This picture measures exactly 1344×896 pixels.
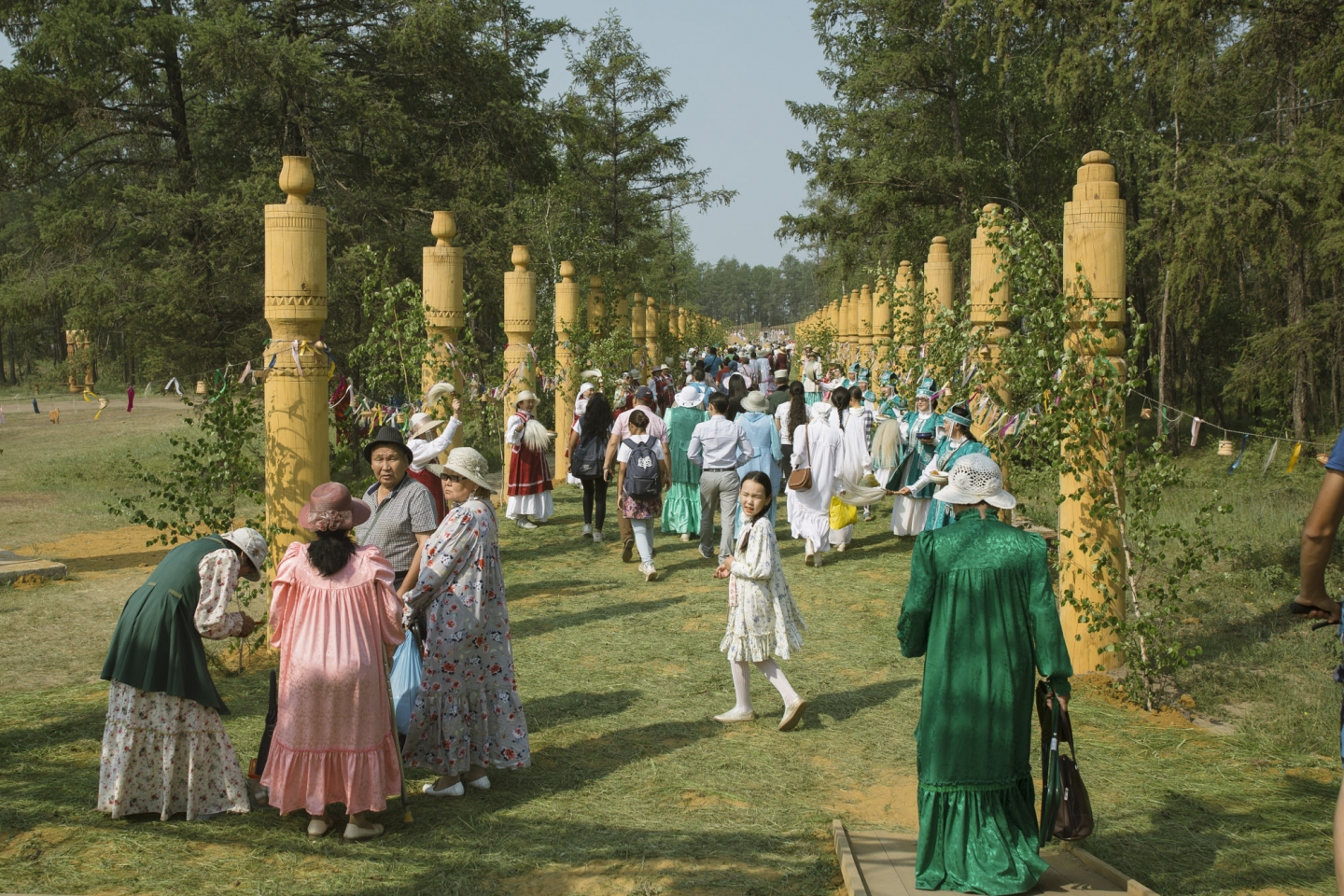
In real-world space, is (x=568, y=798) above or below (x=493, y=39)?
below

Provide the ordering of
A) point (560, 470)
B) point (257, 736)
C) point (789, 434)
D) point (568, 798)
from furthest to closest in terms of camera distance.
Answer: point (560, 470) → point (789, 434) → point (257, 736) → point (568, 798)

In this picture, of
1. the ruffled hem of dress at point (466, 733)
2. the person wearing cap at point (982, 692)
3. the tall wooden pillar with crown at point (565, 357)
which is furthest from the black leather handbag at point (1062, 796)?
the tall wooden pillar with crown at point (565, 357)

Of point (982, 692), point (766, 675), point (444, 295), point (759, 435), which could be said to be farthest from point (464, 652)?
point (444, 295)

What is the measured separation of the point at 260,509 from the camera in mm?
17672

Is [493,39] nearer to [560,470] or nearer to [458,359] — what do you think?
[560,470]

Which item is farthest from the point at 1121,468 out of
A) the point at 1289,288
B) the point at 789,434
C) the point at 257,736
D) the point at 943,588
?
the point at 1289,288

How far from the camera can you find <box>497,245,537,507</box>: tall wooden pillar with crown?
50.3 feet

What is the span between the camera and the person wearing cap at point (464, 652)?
573 centimetres

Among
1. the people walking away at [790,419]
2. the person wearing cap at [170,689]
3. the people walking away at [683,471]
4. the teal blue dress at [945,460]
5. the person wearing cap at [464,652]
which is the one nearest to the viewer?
the person wearing cap at [170,689]

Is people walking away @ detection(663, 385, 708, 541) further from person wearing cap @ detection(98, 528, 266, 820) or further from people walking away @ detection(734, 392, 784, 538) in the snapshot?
person wearing cap @ detection(98, 528, 266, 820)

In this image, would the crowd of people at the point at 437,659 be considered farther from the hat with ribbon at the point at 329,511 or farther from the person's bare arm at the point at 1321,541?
the person's bare arm at the point at 1321,541

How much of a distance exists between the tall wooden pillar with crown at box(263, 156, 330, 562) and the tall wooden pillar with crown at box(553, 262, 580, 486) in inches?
383

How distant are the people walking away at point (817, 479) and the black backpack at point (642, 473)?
173cm

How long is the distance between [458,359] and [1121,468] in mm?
7004
